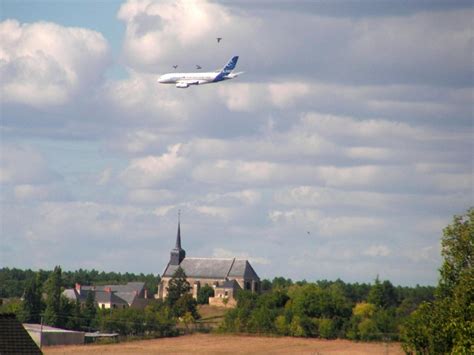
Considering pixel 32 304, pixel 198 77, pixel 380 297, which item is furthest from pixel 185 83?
pixel 380 297

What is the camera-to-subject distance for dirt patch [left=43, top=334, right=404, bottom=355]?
380 ft

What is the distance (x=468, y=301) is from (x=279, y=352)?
188 ft

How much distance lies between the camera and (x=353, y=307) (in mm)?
169250

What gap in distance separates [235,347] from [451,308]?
64.9m

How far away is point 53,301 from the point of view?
507 feet

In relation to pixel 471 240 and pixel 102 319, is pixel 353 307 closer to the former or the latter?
pixel 102 319

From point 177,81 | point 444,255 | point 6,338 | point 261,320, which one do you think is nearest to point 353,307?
point 261,320

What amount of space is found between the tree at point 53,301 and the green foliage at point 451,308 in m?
89.3

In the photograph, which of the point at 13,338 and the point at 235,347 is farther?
the point at 235,347

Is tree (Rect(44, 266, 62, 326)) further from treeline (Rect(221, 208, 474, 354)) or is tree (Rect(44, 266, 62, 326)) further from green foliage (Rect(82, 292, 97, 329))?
treeline (Rect(221, 208, 474, 354))

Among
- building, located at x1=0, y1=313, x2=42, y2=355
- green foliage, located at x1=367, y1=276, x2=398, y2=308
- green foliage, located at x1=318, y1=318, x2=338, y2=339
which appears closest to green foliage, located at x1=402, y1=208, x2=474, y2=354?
building, located at x1=0, y1=313, x2=42, y2=355

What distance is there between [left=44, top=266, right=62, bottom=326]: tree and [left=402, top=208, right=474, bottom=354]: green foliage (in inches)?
3516

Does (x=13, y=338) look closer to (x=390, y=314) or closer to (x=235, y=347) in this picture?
(x=235, y=347)

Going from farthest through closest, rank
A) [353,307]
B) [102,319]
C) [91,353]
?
[353,307], [102,319], [91,353]
